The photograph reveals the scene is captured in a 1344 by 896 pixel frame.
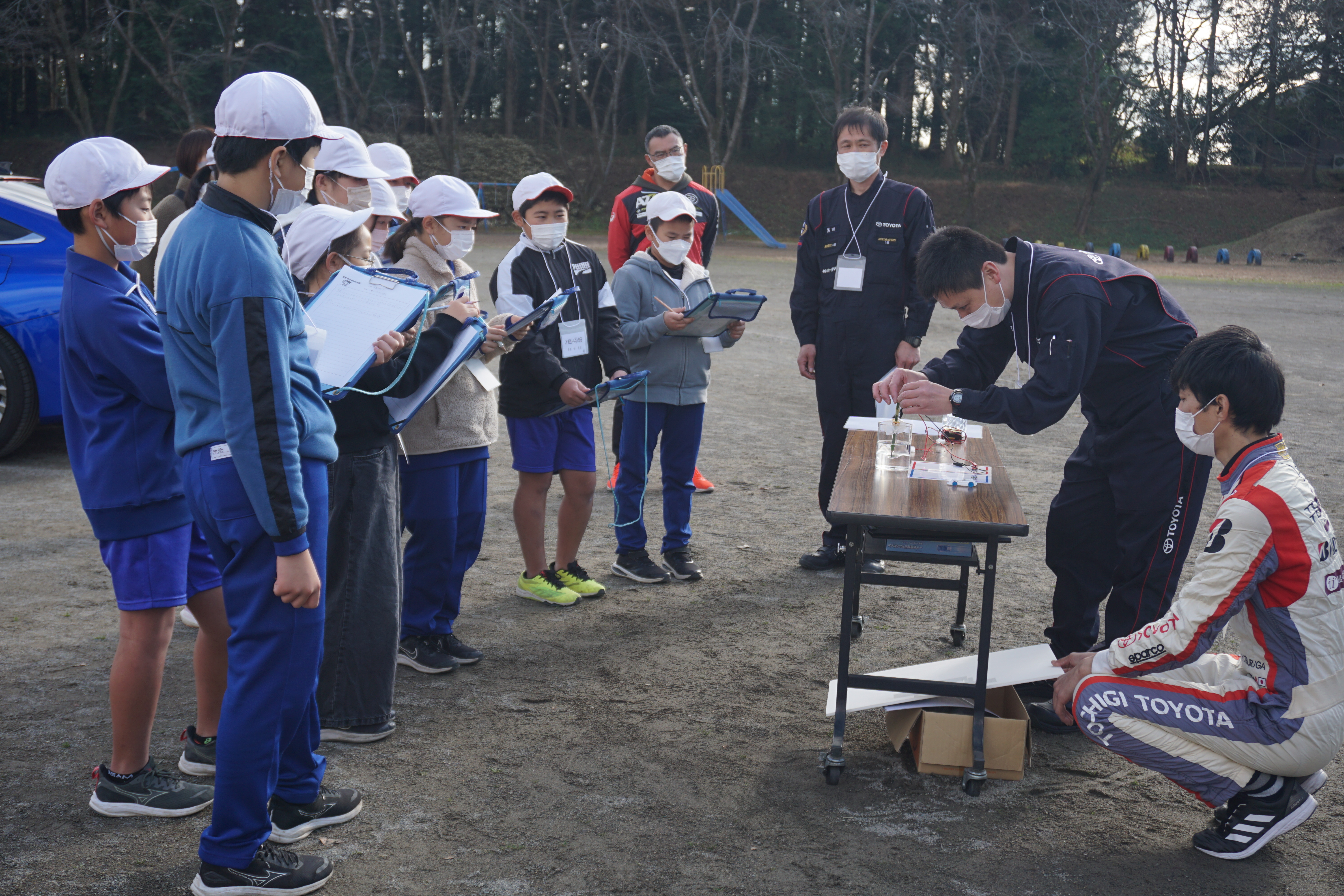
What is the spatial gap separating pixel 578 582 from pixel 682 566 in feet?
1.88

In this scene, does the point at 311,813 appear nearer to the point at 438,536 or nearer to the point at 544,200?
the point at 438,536

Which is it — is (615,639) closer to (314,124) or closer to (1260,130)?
(314,124)

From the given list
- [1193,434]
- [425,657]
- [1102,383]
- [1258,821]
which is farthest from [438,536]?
[1258,821]

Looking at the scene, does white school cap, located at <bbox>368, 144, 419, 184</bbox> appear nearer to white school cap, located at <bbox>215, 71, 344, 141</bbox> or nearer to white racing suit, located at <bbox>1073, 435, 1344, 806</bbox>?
white school cap, located at <bbox>215, 71, 344, 141</bbox>

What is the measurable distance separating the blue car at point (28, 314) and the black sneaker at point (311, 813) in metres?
4.66

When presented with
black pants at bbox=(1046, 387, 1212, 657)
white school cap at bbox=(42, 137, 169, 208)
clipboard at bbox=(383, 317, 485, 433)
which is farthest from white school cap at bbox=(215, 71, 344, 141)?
black pants at bbox=(1046, 387, 1212, 657)

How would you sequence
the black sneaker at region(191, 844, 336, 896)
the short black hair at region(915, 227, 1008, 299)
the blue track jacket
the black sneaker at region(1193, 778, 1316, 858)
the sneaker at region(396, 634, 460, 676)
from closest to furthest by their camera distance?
the blue track jacket
the black sneaker at region(191, 844, 336, 896)
the black sneaker at region(1193, 778, 1316, 858)
the short black hair at region(915, 227, 1008, 299)
the sneaker at region(396, 634, 460, 676)

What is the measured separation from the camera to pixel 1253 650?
299cm

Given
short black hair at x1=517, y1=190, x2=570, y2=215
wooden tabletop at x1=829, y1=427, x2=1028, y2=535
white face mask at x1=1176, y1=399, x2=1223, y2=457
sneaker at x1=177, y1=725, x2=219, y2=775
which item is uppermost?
short black hair at x1=517, y1=190, x2=570, y2=215

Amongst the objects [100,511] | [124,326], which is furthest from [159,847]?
[124,326]

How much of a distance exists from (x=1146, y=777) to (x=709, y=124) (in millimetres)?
35315

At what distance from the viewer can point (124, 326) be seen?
2.94m

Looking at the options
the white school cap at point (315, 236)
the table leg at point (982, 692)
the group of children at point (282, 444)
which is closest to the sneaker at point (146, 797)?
the group of children at point (282, 444)

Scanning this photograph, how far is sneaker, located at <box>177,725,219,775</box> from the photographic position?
11.1 feet
